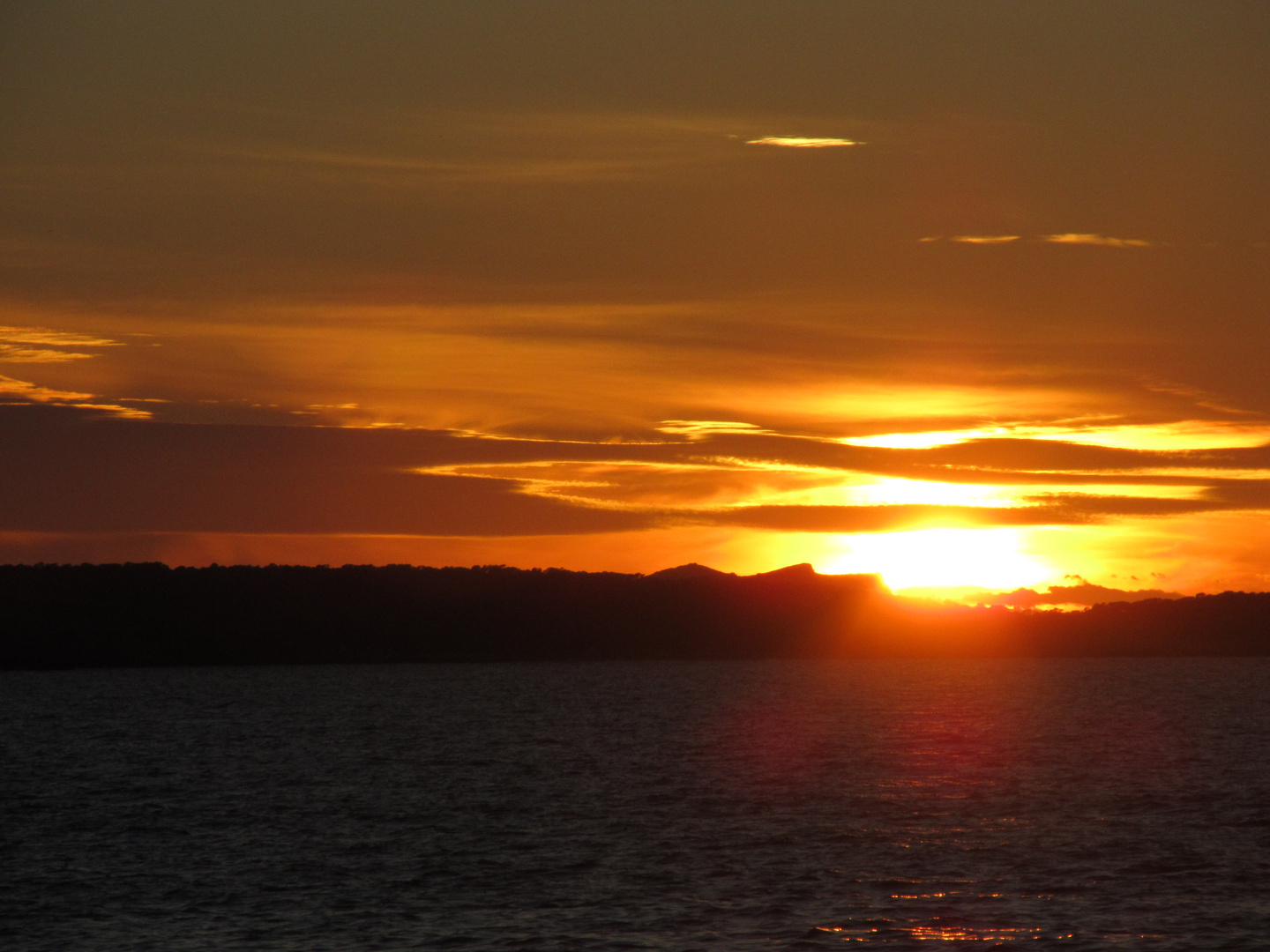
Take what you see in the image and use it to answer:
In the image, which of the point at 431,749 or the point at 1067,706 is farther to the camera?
the point at 1067,706

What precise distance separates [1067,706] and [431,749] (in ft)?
311

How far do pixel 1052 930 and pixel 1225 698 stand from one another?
163739 mm

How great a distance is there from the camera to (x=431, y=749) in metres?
108

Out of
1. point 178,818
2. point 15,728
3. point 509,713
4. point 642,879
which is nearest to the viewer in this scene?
point 642,879

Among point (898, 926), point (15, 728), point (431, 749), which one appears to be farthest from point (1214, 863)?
point (15, 728)

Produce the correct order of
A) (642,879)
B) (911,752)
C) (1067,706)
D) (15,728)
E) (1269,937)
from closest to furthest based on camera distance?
(1269,937)
(642,879)
(911,752)
(15,728)
(1067,706)

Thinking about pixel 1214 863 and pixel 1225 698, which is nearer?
pixel 1214 863

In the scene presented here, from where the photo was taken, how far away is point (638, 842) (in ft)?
191

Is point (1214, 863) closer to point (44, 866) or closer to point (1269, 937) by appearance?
point (1269, 937)

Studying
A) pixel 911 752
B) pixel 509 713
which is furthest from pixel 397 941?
pixel 509 713

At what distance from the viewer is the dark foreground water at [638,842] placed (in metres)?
41.8

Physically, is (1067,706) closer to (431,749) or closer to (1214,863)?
(431,749)

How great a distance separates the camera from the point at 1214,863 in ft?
171

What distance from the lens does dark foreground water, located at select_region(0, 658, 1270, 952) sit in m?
41.8
